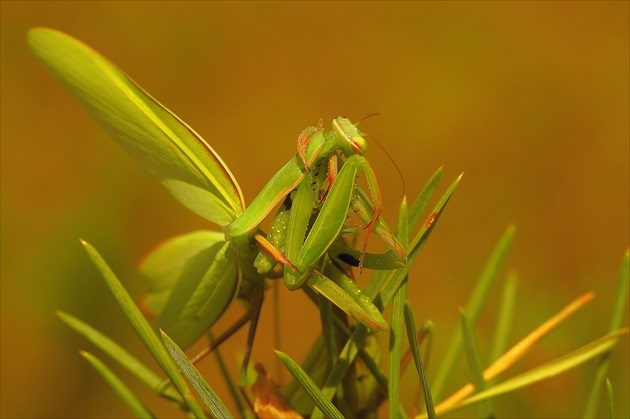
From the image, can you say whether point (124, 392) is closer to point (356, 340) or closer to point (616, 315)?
point (356, 340)

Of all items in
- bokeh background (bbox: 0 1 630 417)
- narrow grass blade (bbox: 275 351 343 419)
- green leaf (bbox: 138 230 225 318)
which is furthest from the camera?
bokeh background (bbox: 0 1 630 417)

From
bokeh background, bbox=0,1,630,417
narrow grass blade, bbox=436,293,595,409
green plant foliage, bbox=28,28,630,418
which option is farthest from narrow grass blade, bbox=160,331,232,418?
bokeh background, bbox=0,1,630,417

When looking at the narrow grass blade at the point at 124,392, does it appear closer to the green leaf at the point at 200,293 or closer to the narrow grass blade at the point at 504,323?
the green leaf at the point at 200,293

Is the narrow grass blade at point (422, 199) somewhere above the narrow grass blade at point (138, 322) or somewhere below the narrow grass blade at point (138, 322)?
below

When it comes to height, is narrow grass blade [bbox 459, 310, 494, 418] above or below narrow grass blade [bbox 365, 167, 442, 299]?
below

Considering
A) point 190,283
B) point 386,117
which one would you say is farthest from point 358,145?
point 386,117

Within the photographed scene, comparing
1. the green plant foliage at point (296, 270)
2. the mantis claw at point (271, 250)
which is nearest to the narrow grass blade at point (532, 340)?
the green plant foliage at point (296, 270)

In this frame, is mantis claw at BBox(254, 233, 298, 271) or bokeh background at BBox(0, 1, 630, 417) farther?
bokeh background at BBox(0, 1, 630, 417)

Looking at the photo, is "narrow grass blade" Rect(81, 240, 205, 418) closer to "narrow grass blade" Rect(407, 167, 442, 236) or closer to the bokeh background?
"narrow grass blade" Rect(407, 167, 442, 236)
